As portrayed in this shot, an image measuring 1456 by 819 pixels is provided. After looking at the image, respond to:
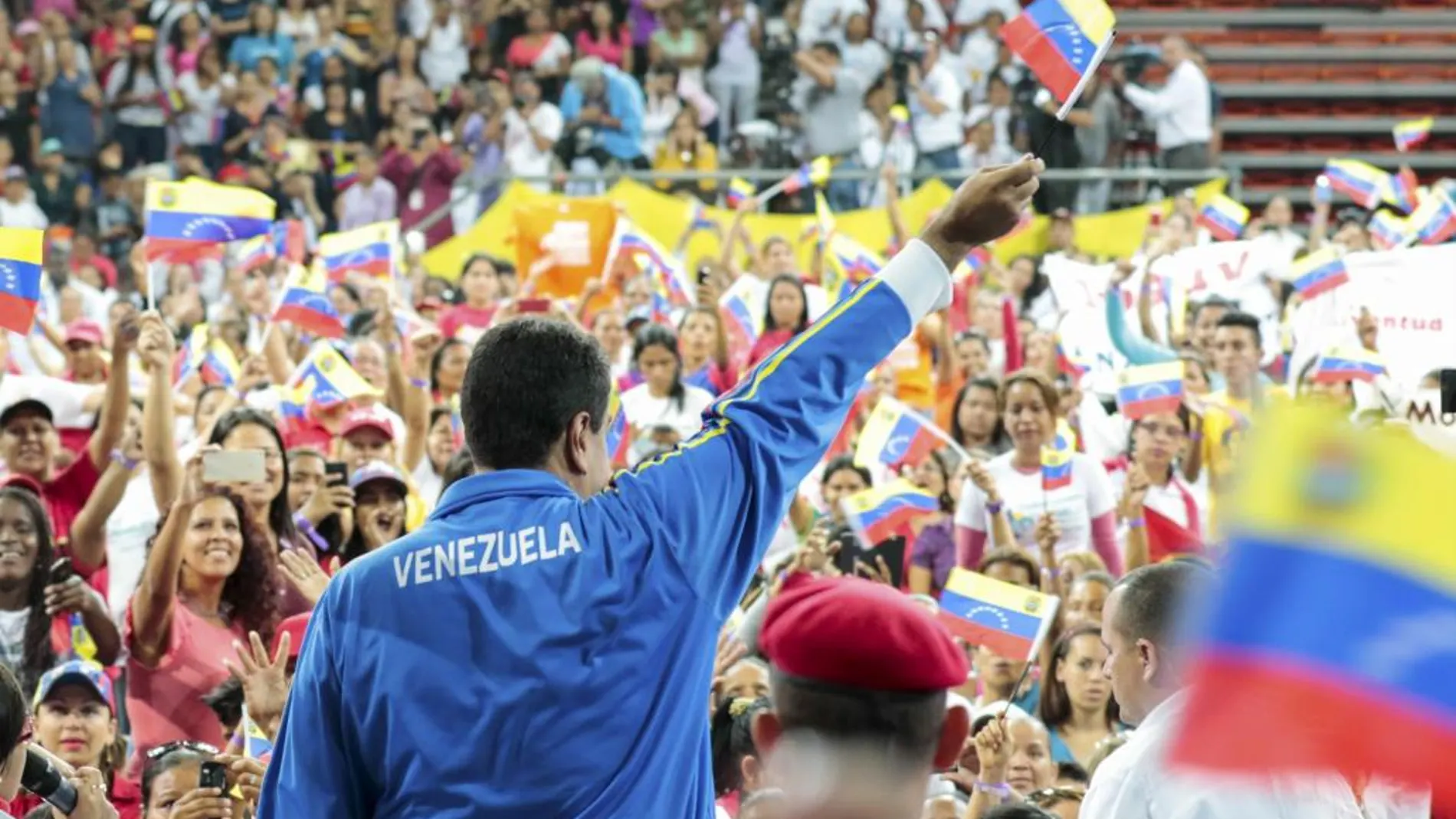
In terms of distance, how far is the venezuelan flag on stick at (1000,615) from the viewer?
5691 millimetres

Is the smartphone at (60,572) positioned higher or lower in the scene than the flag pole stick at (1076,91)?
lower

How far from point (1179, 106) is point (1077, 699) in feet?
36.0

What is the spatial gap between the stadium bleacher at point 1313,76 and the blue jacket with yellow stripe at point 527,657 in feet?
57.2

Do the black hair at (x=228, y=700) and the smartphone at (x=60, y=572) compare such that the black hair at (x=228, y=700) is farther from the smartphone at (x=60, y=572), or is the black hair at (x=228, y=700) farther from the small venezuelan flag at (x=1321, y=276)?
the small venezuelan flag at (x=1321, y=276)

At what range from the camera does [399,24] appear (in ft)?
61.9

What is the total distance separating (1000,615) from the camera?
5734 mm

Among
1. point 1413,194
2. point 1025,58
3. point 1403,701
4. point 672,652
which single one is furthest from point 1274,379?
point 1403,701

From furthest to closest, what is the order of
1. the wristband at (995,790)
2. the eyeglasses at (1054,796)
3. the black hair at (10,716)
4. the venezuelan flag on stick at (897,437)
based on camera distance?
1. the venezuelan flag on stick at (897,437)
2. the eyeglasses at (1054,796)
3. the wristband at (995,790)
4. the black hair at (10,716)

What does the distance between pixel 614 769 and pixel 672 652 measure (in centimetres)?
17

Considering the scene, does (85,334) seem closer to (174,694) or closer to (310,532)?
(310,532)

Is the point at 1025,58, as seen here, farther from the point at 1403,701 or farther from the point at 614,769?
the point at 1403,701

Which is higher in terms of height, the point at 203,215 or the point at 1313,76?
the point at 1313,76

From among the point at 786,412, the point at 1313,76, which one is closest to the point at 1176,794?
the point at 786,412

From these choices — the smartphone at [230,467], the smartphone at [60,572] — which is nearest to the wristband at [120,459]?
the smartphone at [60,572]
